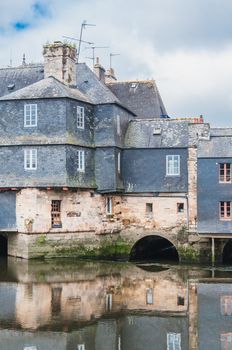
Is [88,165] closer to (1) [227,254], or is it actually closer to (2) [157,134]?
(2) [157,134]

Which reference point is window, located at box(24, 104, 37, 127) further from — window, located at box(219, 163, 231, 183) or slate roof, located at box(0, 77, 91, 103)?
window, located at box(219, 163, 231, 183)

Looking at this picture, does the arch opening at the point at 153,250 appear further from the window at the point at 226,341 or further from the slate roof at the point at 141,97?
the window at the point at 226,341

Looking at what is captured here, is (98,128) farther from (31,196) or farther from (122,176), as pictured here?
(31,196)

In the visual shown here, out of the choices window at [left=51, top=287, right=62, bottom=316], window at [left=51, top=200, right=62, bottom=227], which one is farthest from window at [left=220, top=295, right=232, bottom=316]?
window at [left=51, top=200, right=62, bottom=227]

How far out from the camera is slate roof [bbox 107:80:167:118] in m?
44.1

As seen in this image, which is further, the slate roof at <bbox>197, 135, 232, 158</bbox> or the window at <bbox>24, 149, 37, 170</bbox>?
the slate roof at <bbox>197, 135, 232, 158</bbox>

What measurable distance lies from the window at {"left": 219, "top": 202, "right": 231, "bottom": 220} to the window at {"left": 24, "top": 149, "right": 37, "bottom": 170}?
1043 centimetres

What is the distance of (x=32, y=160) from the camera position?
33031 millimetres

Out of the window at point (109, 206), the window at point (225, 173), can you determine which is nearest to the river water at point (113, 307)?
the window at point (109, 206)

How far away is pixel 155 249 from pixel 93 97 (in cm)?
1062

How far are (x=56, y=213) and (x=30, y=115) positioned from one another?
565 centimetres

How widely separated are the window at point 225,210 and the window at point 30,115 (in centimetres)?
1133

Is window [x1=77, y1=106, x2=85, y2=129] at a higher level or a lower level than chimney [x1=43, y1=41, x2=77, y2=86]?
lower

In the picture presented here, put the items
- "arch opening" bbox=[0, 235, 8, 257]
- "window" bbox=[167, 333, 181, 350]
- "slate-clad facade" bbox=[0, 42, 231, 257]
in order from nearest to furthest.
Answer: "window" bbox=[167, 333, 181, 350] < "slate-clad facade" bbox=[0, 42, 231, 257] < "arch opening" bbox=[0, 235, 8, 257]
